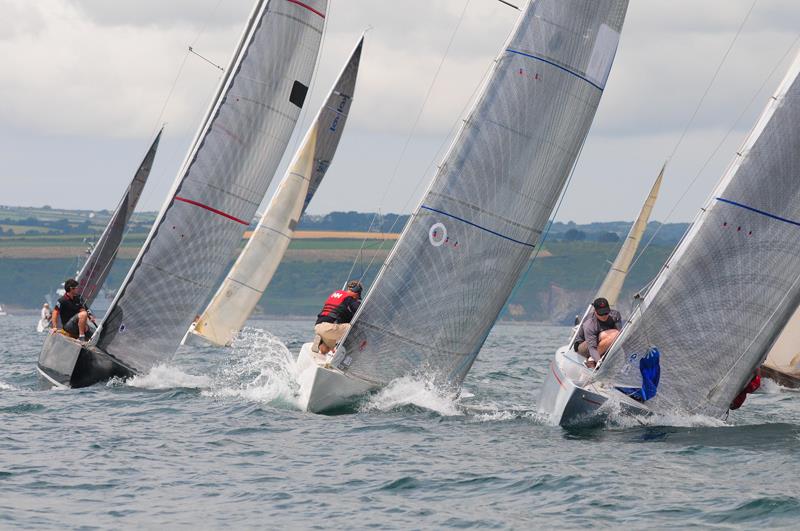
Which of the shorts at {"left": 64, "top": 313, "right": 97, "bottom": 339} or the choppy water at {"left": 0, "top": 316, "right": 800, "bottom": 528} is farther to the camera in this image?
the shorts at {"left": 64, "top": 313, "right": 97, "bottom": 339}

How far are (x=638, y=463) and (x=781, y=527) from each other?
2311 millimetres

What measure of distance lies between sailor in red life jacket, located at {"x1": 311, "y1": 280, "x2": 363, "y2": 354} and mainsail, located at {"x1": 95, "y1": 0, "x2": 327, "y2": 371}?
229 centimetres

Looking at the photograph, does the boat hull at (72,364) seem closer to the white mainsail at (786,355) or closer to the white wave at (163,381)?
the white wave at (163,381)

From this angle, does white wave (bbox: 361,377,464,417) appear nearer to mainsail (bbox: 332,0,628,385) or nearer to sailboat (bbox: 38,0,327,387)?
mainsail (bbox: 332,0,628,385)

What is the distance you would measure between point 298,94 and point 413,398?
5358 mm

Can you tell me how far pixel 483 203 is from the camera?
559 inches

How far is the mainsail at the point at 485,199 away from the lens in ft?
46.4

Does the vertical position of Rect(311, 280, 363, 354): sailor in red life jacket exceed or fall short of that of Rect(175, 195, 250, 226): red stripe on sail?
it falls short

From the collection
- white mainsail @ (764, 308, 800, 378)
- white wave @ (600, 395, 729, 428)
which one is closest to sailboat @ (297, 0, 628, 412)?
white wave @ (600, 395, 729, 428)

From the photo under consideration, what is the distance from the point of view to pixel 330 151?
2288 centimetres

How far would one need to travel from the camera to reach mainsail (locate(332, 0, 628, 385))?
14141 millimetres

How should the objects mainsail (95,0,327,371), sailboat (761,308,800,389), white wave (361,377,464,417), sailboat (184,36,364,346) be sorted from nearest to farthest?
white wave (361,377,464,417) < mainsail (95,0,327,371) < sailboat (761,308,800,389) < sailboat (184,36,364,346)

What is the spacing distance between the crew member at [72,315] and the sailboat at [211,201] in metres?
0.36

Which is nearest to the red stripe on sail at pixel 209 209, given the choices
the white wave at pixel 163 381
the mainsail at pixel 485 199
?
the white wave at pixel 163 381
